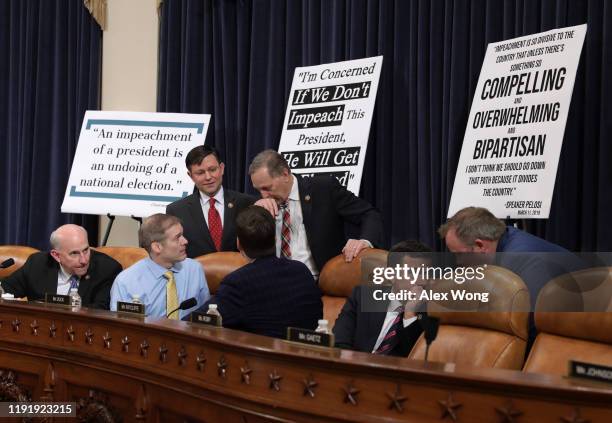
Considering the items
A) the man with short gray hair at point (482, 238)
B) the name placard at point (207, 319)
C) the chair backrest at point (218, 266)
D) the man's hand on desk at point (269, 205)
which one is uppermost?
the man's hand on desk at point (269, 205)

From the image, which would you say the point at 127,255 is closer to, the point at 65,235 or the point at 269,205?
the point at 65,235

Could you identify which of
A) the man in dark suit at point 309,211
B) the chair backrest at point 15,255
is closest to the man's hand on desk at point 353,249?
the man in dark suit at point 309,211

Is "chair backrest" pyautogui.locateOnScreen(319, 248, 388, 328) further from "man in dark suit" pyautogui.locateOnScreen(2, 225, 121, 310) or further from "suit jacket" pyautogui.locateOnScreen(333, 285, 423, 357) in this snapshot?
"man in dark suit" pyautogui.locateOnScreen(2, 225, 121, 310)

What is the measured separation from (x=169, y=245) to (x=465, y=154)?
6.29ft

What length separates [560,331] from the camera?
2.88m

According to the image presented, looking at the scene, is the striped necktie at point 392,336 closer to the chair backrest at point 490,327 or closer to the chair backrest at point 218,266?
the chair backrest at point 490,327

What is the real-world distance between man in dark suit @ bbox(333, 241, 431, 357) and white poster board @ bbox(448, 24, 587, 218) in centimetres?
144

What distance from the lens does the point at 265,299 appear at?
3348mm

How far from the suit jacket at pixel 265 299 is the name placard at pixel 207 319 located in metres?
0.18

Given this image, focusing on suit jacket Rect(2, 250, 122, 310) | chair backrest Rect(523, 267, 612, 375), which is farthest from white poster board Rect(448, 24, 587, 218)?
suit jacket Rect(2, 250, 122, 310)

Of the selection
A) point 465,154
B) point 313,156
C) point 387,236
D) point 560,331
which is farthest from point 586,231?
point 560,331

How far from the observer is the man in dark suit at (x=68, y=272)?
442 centimetres

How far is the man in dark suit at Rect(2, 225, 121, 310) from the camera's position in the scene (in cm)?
442

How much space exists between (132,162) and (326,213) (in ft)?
7.30
